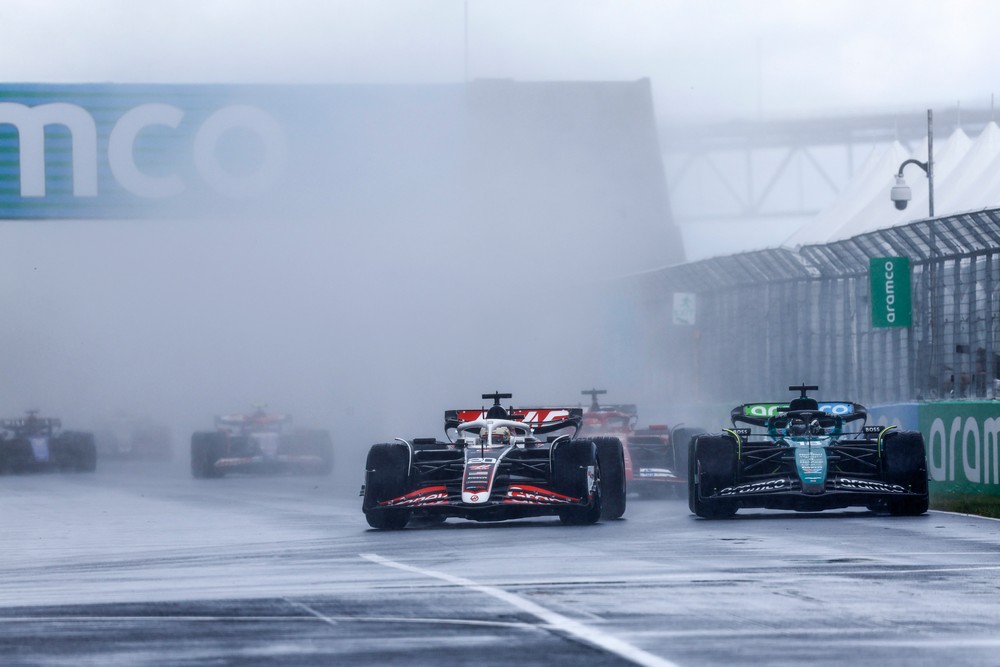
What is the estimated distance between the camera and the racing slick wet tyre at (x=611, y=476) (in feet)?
54.2

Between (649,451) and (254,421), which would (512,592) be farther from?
(254,421)

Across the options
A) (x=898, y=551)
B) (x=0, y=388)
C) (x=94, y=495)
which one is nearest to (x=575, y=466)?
(x=898, y=551)

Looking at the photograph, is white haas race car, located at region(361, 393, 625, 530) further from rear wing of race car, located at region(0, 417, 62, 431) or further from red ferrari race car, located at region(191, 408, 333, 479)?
rear wing of race car, located at region(0, 417, 62, 431)

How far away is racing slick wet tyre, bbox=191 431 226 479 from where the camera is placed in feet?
96.4

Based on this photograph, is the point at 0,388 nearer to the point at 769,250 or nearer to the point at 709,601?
the point at 769,250

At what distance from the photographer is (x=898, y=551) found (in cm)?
1223

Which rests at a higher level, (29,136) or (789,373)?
(29,136)

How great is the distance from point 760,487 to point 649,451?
5.42 meters

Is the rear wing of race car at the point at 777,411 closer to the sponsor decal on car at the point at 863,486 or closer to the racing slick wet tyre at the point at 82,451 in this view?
the sponsor decal on car at the point at 863,486

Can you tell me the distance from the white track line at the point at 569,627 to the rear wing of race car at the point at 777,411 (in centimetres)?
690

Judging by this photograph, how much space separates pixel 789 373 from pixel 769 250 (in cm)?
218

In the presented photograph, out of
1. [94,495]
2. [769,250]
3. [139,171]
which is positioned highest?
[139,171]

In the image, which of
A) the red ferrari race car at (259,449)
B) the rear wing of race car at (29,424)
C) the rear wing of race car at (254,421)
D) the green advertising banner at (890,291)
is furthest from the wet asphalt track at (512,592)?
the rear wing of race car at (29,424)

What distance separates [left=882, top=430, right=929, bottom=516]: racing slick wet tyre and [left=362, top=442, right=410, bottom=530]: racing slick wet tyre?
4.08 m
